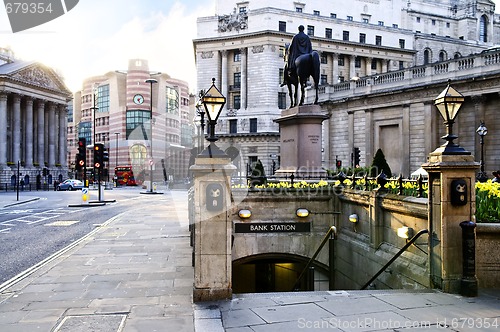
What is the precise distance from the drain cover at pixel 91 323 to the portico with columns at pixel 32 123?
74.5 m

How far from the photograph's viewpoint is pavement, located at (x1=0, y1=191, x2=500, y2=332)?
6.71 meters

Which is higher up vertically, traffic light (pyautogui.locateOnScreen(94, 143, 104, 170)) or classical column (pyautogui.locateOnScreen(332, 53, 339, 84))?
classical column (pyautogui.locateOnScreen(332, 53, 339, 84))

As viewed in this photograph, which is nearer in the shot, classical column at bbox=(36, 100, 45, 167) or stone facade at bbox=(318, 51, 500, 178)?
stone facade at bbox=(318, 51, 500, 178)

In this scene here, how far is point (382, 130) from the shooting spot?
4003 centimetres

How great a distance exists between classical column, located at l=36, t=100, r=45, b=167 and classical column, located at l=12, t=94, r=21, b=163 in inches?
212

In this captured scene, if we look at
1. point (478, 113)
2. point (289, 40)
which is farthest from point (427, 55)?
point (478, 113)

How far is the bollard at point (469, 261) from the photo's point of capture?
8148 millimetres

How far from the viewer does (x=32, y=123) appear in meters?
84.4

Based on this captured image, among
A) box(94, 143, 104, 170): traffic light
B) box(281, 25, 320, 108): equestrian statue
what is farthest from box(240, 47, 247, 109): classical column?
box(281, 25, 320, 108): equestrian statue

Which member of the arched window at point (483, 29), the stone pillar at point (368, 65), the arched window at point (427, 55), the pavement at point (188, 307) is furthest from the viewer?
the arched window at point (483, 29)

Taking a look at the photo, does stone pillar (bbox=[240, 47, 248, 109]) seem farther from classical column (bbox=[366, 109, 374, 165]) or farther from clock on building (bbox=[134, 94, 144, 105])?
clock on building (bbox=[134, 94, 144, 105])

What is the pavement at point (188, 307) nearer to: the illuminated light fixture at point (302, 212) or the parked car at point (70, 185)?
the illuminated light fixture at point (302, 212)

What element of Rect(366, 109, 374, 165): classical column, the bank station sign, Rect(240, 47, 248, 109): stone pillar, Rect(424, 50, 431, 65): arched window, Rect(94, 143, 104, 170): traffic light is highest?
Rect(424, 50, 431, 65): arched window

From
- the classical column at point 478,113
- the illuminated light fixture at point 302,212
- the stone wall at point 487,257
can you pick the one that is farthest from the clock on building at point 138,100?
the stone wall at point 487,257
